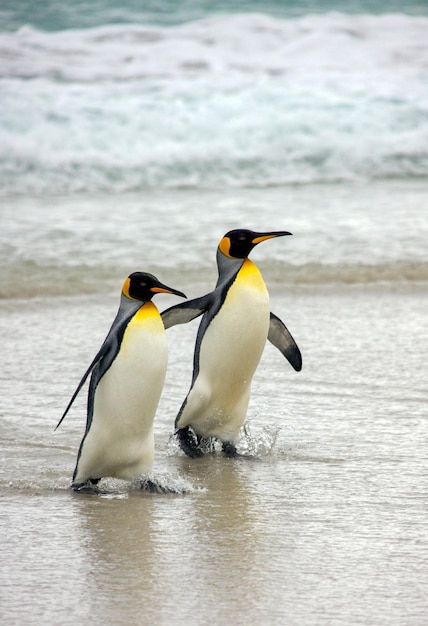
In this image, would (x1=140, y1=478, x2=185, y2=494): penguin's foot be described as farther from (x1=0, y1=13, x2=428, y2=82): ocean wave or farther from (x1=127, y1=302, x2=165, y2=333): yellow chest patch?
(x1=0, y1=13, x2=428, y2=82): ocean wave

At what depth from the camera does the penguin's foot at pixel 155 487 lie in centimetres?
358

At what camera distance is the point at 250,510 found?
3.40 meters

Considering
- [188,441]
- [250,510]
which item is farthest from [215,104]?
[250,510]

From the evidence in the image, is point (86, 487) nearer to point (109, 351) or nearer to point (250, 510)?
point (109, 351)

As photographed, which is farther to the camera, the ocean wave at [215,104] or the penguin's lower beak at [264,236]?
the ocean wave at [215,104]

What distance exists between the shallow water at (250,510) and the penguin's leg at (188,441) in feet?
0.18

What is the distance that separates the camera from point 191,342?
576 centimetres

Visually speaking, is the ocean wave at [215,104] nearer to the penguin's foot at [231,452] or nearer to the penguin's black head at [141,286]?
the penguin's foot at [231,452]

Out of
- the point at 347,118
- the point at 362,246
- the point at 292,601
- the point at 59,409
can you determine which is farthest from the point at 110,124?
the point at 292,601

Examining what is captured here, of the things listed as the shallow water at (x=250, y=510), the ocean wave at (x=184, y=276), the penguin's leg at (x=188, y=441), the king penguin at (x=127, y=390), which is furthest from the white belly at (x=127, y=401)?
the ocean wave at (x=184, y=276)

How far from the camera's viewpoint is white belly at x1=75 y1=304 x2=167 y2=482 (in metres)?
3.60

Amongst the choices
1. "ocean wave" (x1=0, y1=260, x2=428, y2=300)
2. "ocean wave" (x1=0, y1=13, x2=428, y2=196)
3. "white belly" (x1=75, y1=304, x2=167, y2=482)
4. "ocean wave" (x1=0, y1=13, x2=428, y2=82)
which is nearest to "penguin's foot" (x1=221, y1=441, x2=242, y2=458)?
"white belly" (x1=75, y1=304, x2=167, y2=482)

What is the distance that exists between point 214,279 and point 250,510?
4034 millimetres

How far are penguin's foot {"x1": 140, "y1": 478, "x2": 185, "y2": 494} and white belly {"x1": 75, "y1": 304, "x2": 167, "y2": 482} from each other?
7 cm
